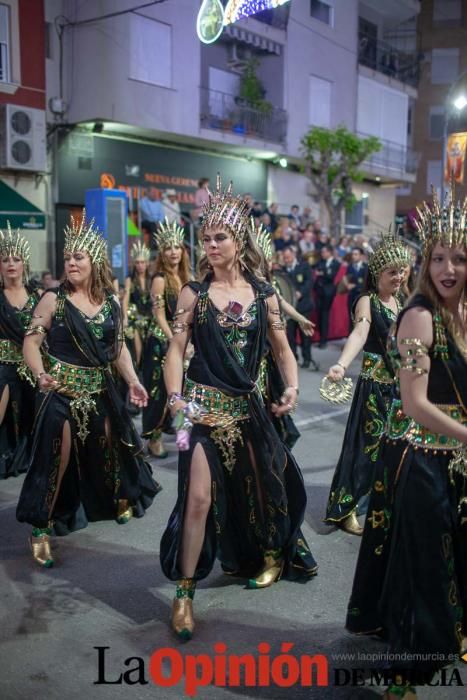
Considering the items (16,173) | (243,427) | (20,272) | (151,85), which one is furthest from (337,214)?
(243,427)

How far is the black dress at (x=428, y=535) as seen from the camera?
2988mm

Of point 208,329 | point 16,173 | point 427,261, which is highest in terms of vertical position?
point 16,173

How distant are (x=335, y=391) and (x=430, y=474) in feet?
4.70

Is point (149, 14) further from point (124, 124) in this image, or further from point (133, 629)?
point (133, 629)

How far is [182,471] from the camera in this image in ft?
13.1

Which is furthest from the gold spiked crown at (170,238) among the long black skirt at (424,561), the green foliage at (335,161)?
the green foliage at (335,161)

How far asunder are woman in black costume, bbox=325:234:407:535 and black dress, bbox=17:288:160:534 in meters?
1.53

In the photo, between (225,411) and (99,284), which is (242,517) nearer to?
(225,411)

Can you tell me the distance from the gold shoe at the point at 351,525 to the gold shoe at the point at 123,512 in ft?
5.16

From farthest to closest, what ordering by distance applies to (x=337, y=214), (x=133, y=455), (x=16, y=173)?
(x=337, y=214), (x=16, y=173), (x=133, y=455)

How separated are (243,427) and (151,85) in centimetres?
1705

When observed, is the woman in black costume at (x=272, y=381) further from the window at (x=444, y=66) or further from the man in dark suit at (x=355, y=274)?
the window at (x=444, y=66)

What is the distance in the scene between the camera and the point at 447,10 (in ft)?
113

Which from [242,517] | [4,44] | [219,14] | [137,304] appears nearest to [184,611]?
[242,517]
